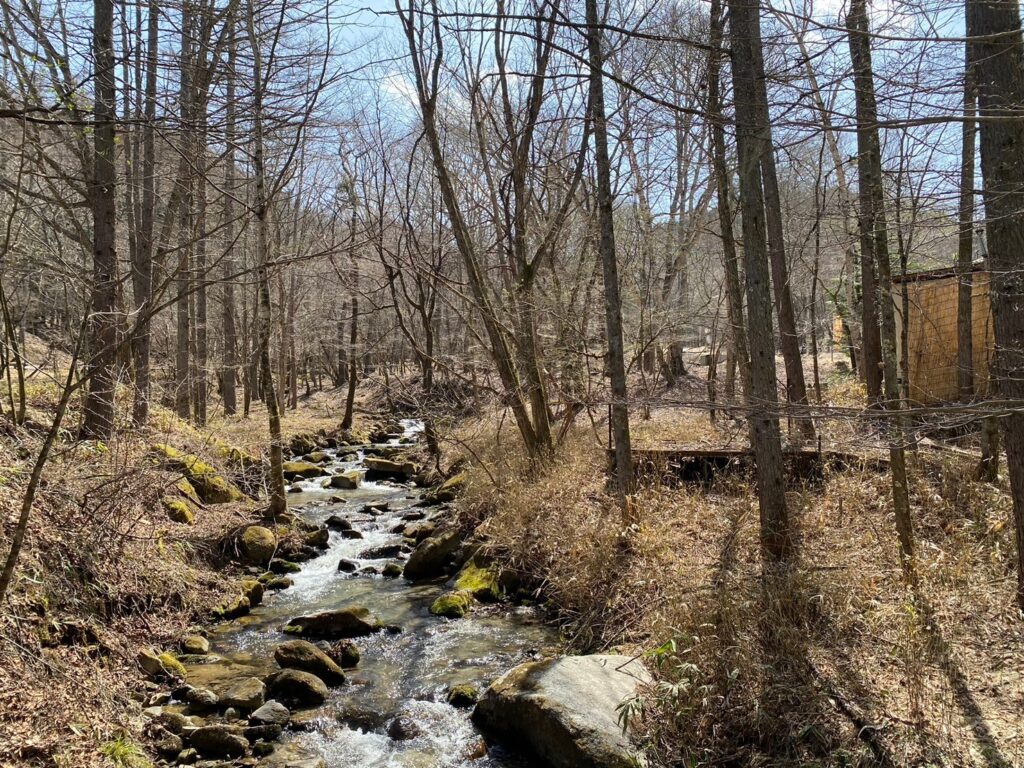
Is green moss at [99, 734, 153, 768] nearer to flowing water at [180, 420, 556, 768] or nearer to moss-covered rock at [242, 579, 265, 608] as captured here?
flowing water at [180, 420, 556, 768]

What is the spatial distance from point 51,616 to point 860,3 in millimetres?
6790

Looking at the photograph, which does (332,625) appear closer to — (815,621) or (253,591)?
(253,591)

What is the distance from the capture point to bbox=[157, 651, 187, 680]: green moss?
19.6 feet

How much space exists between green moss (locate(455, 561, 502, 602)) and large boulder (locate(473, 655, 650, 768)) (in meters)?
2.62

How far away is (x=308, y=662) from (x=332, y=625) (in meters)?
1.08

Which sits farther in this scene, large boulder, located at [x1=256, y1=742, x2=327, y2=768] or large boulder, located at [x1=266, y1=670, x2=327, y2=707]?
large boulder, located at [x1=266, y1=670, x2=327, y2=707]

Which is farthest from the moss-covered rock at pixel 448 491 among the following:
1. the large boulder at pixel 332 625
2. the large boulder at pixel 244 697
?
the large boulder at pixel 244 697

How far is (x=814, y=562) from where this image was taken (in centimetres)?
600

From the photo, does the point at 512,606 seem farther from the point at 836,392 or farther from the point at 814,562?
the point at 836,392

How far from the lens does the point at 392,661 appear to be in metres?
6.81

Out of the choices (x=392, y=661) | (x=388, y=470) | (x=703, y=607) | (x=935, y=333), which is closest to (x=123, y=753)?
(x=392, y=661)

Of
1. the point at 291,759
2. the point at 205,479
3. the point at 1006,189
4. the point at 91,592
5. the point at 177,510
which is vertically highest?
the point at 1006,189

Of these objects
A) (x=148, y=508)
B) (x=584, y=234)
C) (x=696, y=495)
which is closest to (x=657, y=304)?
(x=584, y=234)

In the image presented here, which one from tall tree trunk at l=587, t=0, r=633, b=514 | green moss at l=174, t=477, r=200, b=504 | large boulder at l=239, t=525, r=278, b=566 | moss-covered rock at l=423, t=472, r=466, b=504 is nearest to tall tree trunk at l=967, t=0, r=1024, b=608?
tall tree trunk at l=587, t=0, r=633, b=514
